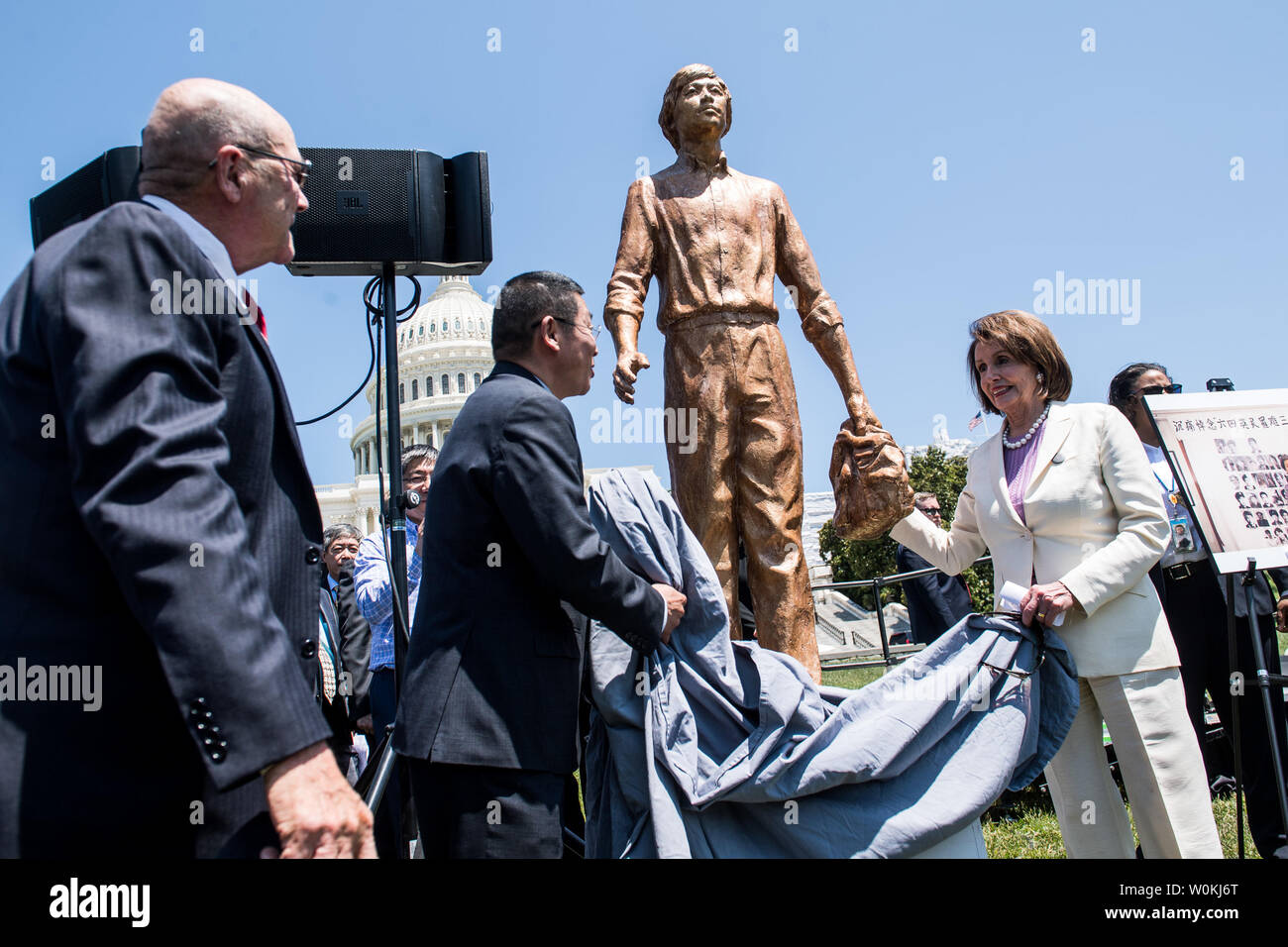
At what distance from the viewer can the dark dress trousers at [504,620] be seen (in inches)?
102

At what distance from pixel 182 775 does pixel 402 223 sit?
317 cm

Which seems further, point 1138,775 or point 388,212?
point 388,212

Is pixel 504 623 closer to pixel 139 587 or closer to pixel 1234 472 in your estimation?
pixel 139 587

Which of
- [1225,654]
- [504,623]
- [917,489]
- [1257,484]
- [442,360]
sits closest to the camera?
[504,623]


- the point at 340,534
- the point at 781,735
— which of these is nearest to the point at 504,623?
the point at 781,735

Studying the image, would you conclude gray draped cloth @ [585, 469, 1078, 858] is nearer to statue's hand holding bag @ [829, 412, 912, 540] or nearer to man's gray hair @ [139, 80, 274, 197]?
statue's hand holding bag @ [829, 412, 912, 540]

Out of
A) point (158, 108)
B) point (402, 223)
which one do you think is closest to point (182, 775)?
point (158, 108)

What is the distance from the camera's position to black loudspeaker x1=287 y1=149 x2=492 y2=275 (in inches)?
169

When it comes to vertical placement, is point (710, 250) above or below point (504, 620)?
above

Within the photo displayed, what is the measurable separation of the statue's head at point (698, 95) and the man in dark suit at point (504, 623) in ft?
8.72

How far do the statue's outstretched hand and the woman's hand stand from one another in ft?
Result: 6.27

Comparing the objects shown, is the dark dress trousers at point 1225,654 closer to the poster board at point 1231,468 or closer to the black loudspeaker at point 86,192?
the poster board at point 1231,468

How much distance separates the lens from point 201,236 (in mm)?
1900

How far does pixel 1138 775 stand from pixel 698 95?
138 inches
